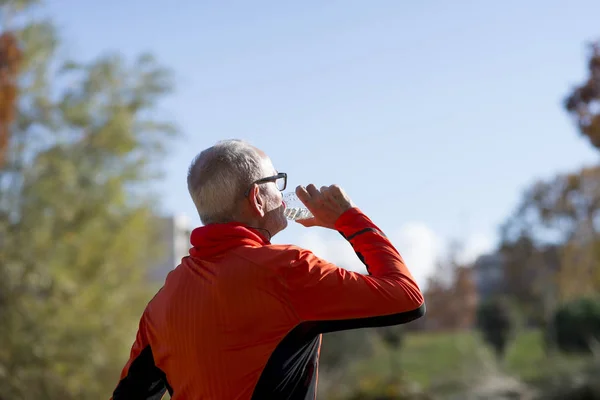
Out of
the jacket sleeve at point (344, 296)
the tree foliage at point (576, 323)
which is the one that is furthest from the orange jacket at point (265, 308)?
the tree foliage at point (576, 323)

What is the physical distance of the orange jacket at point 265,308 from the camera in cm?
198

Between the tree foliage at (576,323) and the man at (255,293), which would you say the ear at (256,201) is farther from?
the tree foliage at (576,323)

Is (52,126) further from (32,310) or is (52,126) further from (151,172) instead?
(32,310)

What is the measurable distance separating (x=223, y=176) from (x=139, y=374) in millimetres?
635

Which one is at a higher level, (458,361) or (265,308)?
(458,361)

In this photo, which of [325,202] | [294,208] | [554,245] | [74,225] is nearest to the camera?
[325,202]

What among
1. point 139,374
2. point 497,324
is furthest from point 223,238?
point 497,324

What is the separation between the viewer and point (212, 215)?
216 cm

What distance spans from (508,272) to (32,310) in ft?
135

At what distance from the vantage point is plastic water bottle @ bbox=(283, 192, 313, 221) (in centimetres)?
232

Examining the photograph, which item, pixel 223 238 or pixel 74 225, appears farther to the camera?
pixel 74 225

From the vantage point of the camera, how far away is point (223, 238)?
6.85 ft

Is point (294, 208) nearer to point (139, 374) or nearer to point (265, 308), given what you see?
point (265, 308)

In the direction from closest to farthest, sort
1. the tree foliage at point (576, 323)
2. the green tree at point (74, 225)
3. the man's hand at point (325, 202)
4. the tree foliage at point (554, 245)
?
the man's hand at point (325, 202)
the green tree at point (74, 225)
the tree foliage at point (576, 323)
the tree foliage at point (554, 245)
